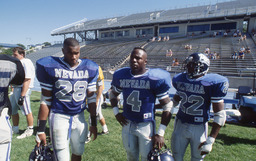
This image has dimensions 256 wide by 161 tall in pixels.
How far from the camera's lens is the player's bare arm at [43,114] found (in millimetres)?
2186

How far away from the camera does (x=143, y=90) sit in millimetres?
2199

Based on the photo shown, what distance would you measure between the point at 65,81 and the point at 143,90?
3.27 feet

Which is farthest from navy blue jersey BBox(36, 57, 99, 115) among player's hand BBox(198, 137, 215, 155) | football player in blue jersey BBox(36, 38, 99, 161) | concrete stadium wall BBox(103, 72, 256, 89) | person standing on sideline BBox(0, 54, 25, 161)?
concrete stadium wall BBox(103, 72, 256, 89)

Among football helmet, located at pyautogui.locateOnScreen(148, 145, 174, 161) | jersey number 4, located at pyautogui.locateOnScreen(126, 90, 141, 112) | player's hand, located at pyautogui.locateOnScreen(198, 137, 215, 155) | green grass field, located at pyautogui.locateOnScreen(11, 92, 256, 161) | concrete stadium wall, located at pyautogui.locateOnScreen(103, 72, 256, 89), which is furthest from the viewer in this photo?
concrete stadium wall, located at pyautogui.locateOnScreen(103, 72, 256, 89)

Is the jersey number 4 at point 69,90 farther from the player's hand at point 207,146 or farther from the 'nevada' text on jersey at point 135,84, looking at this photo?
the player's hand at point 207,146

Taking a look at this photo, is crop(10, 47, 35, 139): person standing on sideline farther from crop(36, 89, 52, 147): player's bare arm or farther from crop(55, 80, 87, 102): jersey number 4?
crop(55, 80, 87, 102): jersey number 4

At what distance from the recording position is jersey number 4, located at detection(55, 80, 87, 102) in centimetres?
221

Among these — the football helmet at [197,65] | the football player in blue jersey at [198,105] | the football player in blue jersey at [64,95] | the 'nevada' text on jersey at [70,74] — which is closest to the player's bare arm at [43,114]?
the football player in blue jersey at [64,95]

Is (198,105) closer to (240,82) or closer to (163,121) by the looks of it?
(163,121)

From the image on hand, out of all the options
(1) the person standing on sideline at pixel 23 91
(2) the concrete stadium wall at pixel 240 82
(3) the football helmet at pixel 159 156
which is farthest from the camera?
(2) the concrete stadium wall at pixel 240 82

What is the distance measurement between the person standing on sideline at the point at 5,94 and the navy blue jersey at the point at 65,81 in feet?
0.79

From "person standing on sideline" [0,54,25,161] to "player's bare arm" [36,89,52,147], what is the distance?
12.4 inches

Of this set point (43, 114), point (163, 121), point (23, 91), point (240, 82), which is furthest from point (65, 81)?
point (240, 82)

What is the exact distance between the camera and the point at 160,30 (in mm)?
30172
